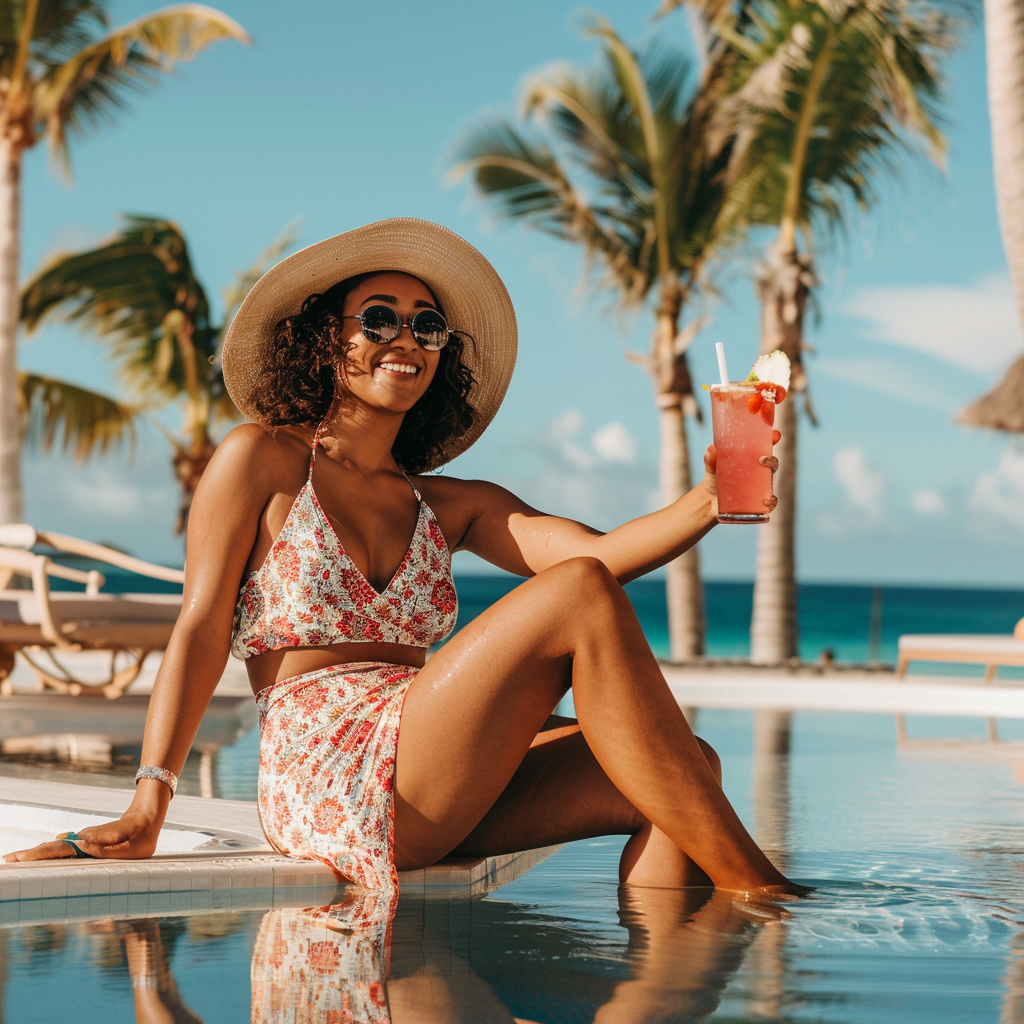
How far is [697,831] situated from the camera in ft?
8.49

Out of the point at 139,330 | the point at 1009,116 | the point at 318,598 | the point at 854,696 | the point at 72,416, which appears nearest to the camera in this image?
the point at 318,598

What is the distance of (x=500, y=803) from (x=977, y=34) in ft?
32.4

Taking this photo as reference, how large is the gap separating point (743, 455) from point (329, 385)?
963mm

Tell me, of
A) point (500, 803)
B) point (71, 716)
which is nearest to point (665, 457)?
point (71, 716)

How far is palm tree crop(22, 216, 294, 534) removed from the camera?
1678 centimetres

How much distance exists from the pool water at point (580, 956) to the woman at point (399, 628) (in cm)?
16

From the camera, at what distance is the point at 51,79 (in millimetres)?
13328

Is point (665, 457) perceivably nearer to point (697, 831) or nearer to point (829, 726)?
point (829, 726)

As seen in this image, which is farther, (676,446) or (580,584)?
(676,446)

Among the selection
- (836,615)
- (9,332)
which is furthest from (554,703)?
(836,615)

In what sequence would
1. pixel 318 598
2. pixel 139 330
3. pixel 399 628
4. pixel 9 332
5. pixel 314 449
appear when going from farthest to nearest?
pixel 139 330, pixel 9 332, pixel 314 449, pixel 399 628, pixel 318 598

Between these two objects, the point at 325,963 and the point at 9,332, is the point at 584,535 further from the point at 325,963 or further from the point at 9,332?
the point at 9,332

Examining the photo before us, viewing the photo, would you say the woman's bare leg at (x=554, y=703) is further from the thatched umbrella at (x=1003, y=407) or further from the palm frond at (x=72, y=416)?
the palm frond at (x=72, y=416)

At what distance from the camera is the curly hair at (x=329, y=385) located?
3084 millimetres
